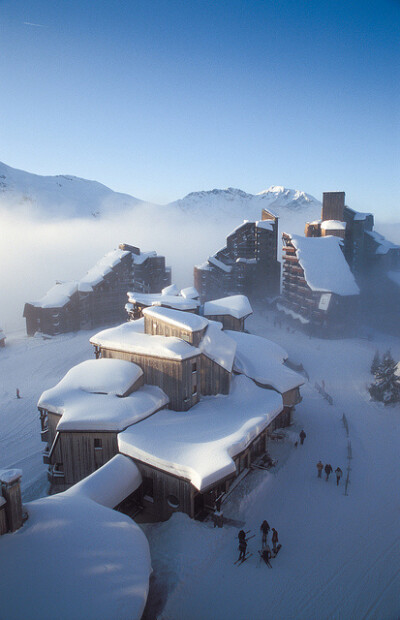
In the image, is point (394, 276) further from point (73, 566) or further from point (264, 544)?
point (73, 566)

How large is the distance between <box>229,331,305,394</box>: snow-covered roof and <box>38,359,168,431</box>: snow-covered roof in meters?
6.35

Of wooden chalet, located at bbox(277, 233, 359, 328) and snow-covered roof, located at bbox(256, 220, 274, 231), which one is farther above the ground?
snow-covered roof, located at bbox(256, 220, 274, 231)

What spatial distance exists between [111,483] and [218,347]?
386 inches

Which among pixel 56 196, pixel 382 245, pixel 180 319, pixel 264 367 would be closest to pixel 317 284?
pixel 382 245

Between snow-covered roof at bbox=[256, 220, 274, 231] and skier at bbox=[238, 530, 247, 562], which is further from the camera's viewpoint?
snow-covered roof at bbox=[256, 220, 274, 231]

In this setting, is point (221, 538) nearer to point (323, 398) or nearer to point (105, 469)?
point (105, 469)

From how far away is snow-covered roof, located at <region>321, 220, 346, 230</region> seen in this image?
→ 53.6 meters

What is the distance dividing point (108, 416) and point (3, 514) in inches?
260

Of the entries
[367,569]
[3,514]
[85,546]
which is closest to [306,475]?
[367,569]

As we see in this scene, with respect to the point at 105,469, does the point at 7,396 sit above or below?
below

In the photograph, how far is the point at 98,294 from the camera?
48.6m

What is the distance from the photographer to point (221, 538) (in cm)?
1356

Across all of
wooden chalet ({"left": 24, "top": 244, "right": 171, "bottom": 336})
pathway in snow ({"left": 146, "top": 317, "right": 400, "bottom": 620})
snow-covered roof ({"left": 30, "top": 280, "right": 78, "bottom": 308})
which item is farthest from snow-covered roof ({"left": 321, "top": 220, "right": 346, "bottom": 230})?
pathway in snow ({"left": 146, "top": 317, "right": 400, "bottom": 620})

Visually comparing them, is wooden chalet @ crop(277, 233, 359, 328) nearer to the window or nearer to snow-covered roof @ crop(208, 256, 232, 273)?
snow-covered roof @ crop(208, 256, 232, 273)
